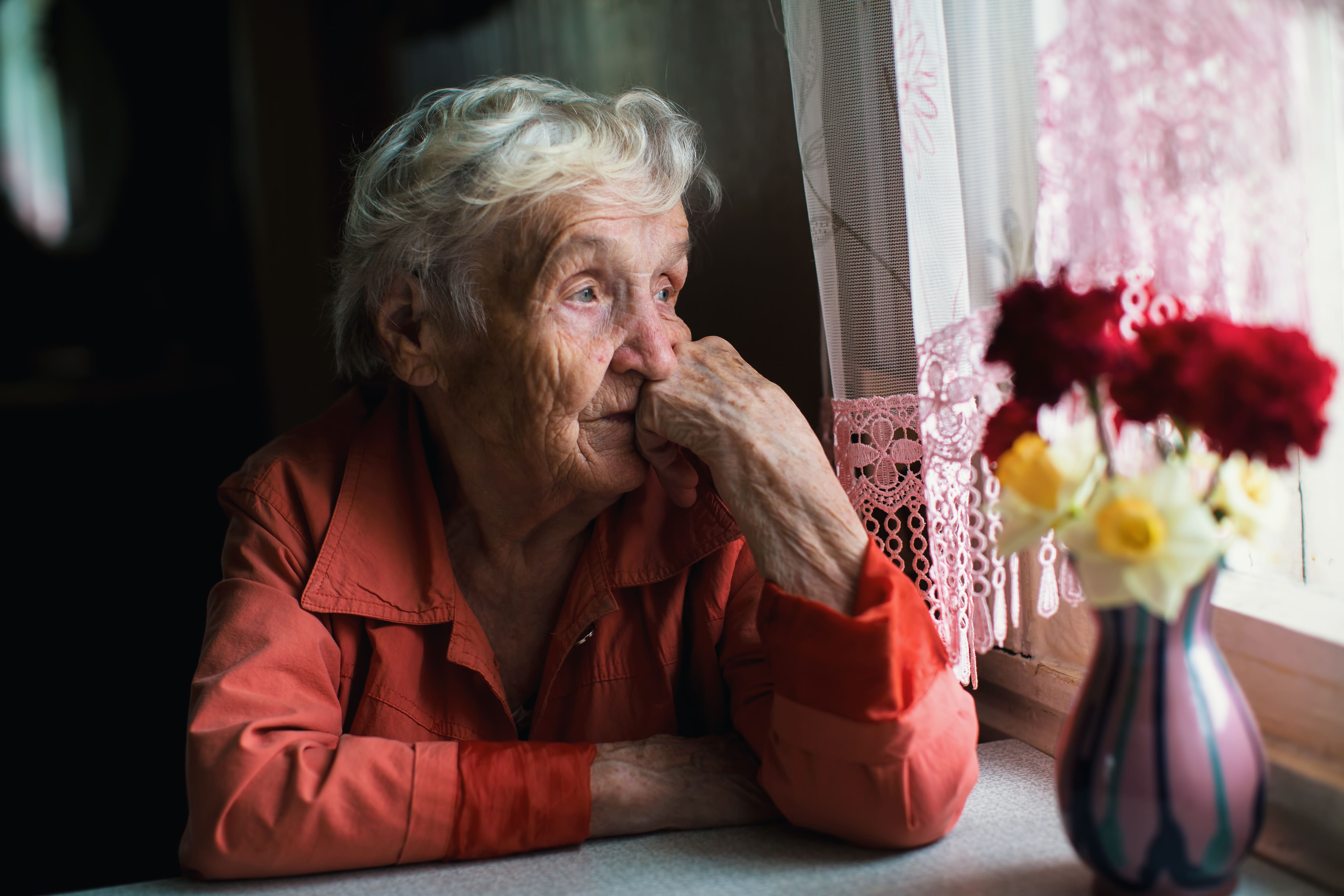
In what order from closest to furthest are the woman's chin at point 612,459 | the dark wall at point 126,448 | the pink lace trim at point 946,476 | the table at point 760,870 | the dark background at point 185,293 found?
the table at point 760,870 < the pink lace trim at point 946,476 < the woman's chin at point 612,459 < the dark background at point 185,293 < the dark wall at point 126,448

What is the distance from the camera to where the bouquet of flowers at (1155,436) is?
27.1 inches

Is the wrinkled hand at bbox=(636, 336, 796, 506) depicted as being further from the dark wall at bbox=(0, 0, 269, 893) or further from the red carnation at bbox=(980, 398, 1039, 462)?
the dark wall at bbox=(0, 0, 269, 893)

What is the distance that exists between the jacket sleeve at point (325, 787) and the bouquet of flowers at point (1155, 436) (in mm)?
561

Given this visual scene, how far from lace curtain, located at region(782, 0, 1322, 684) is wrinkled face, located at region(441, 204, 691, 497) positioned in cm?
21

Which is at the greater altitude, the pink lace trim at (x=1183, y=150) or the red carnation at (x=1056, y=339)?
the pink lace trim at (x=1183, y=150)

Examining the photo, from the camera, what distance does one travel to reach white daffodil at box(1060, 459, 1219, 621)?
0.71m

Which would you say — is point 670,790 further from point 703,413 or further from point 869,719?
point 703,413

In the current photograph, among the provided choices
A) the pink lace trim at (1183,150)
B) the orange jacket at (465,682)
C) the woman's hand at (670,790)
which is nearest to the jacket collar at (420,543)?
the orange jacket at (465,682)

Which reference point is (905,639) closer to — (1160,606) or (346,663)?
(1160,606)

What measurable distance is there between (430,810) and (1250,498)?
2.57 feet

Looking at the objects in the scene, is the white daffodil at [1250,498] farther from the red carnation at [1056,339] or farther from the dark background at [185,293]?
the dark background at [185,293]

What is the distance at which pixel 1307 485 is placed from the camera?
3.32ft

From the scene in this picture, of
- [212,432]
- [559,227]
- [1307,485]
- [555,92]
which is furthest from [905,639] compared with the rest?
[212,432]

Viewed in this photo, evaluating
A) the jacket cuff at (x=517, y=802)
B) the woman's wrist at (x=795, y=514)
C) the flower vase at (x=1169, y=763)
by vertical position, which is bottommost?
the jacket cuff at (x=517, y=802)
